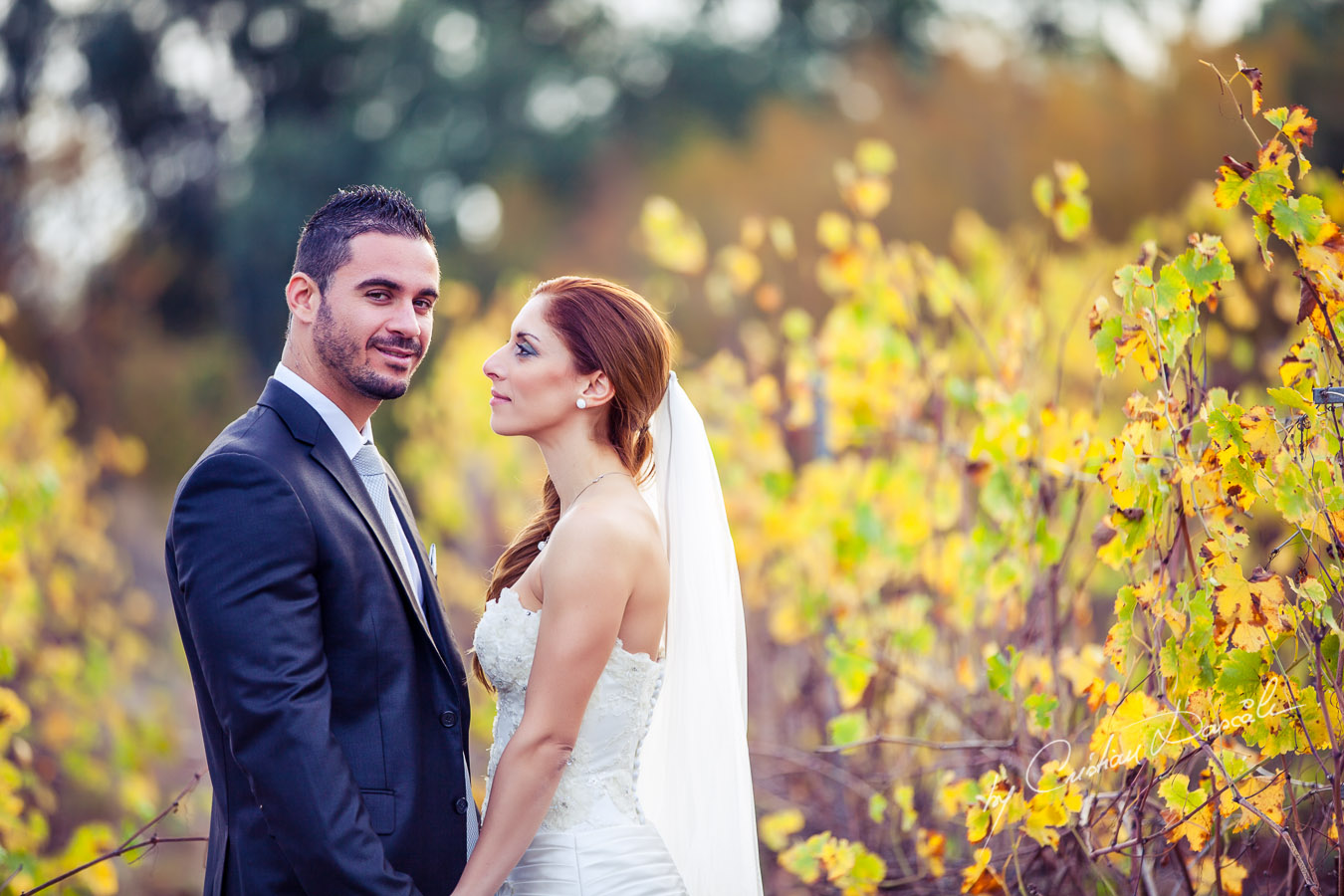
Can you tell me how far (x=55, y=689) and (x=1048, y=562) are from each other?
5.73 meters

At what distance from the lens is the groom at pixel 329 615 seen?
1.98 m

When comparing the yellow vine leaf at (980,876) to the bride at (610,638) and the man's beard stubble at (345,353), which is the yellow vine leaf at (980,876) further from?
the man's beard stubble at (345,353)

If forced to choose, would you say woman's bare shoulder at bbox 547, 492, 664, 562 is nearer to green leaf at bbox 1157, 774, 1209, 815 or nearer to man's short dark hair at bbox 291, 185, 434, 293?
man's short dark hair at bbox 291, 185, 434, 293

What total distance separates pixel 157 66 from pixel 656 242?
19.4 m

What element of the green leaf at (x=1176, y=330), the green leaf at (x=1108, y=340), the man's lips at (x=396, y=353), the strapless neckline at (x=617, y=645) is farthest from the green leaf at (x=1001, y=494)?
the man's lips at (x=396, y=353)

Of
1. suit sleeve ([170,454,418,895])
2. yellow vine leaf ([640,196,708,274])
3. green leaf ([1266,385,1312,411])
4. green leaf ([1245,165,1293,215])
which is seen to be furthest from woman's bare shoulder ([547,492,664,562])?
yellow vine leaf ([640,196,708,274])

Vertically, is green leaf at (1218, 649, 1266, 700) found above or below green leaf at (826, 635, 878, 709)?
above

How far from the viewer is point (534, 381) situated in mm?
2576

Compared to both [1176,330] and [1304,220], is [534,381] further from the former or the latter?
[1304,220]

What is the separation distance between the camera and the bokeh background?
4289 mm

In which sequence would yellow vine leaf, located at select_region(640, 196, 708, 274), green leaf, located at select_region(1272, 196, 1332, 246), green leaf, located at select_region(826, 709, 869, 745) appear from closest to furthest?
green leaf, located at select_region(1272, 196, 1332, 246)
green leaf, located at select_region(826, 709, 869, 745)
yellow vine leaf, located at select_region(640, 196, 708, 274)

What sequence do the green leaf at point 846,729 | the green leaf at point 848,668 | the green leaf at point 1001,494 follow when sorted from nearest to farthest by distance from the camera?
the green leaf at point 1001,494, the green leaf at point 848,668, the green leaf at point 846,729

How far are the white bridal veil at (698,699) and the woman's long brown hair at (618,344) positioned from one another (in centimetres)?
12

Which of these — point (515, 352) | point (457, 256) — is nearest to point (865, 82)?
point (457, 256)
